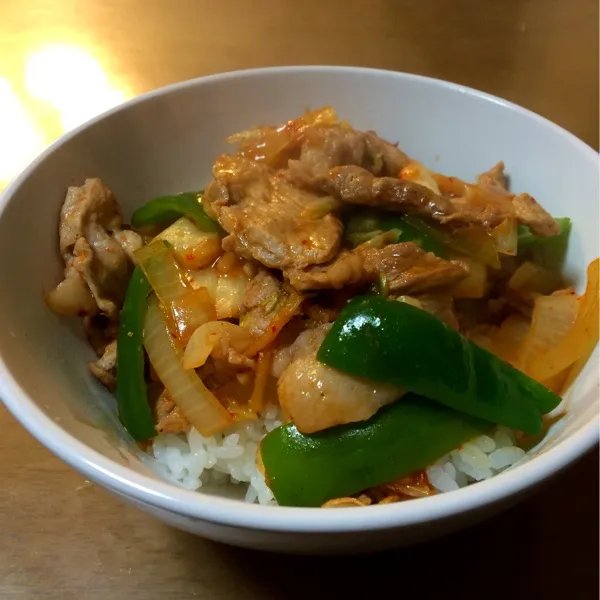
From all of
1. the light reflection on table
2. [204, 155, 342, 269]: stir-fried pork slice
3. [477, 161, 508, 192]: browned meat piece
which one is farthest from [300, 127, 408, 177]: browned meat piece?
the light reflection on table

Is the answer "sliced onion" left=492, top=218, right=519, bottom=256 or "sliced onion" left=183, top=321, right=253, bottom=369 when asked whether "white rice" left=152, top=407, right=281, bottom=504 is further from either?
"sliced onion" left=492, top=218, right=519, bottom=256

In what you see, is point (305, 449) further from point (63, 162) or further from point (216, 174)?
point (63, 162)

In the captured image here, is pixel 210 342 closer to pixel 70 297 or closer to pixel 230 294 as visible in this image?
pixel 230 294

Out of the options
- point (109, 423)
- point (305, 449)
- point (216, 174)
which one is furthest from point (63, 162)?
point (305, 449)

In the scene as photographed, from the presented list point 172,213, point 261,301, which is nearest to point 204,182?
point 172,213

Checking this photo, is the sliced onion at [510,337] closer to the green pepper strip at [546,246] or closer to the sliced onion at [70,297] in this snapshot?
the green pepper strip at [546,246]
